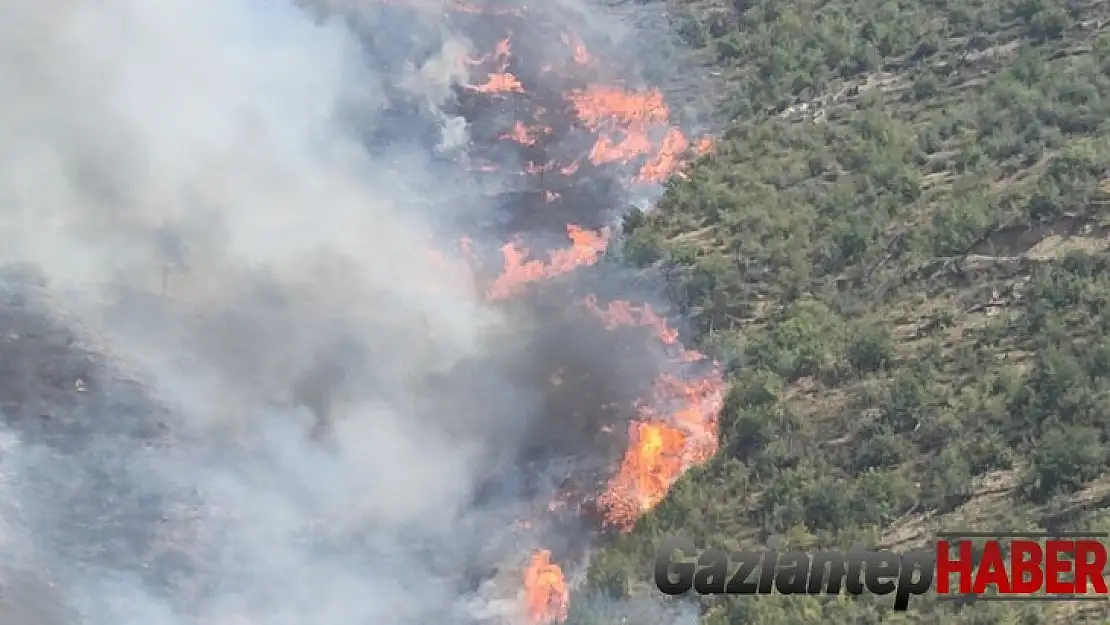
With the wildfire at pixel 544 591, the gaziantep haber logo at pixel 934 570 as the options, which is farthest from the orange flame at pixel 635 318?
the wildfire at pixel 544 591

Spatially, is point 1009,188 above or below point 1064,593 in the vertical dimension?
above

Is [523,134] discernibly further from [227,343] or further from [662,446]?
[227,343]

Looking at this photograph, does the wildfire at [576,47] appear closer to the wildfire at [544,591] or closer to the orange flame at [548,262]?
the orange flame at [548,262]

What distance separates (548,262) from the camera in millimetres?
39094

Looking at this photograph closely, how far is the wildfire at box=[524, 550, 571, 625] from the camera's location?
1136 inches

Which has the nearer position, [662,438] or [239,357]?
[239,357]

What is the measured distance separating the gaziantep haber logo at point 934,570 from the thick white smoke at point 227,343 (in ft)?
18.9

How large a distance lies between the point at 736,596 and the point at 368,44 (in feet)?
72.4

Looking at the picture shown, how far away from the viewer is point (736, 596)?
28812 mm

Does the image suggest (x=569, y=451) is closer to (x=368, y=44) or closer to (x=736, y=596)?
(x=736, y=596)

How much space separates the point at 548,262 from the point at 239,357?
1286cm

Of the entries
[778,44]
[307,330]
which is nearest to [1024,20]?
[778,44]

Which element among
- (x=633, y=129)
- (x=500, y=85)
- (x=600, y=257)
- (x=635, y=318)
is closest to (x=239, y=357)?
(x=635, y=318)

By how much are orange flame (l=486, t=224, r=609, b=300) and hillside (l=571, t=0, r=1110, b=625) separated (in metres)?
1.31
